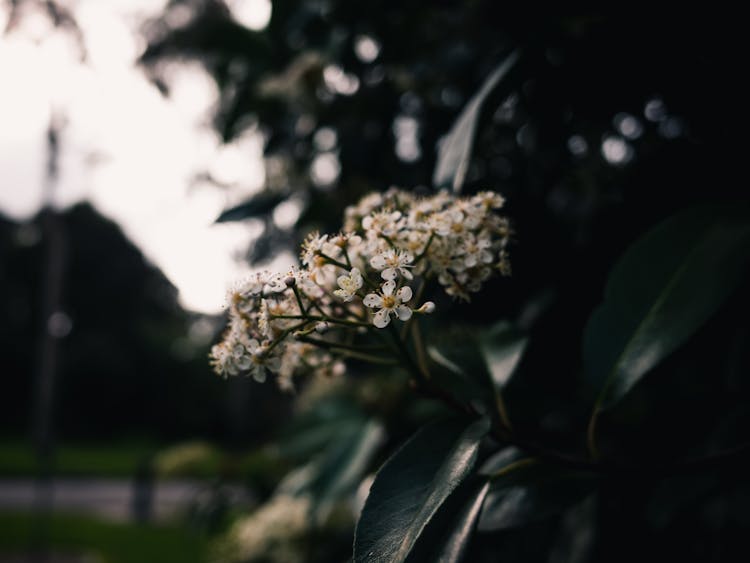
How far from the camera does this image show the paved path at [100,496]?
11.1m

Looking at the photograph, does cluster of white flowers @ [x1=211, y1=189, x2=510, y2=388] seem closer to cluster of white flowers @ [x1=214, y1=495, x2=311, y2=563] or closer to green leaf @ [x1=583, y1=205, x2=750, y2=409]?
green leaf @ [x1=583, y1=205, x2=750, y2=409]

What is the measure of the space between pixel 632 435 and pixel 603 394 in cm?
80

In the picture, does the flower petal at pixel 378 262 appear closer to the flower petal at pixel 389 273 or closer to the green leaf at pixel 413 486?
the flower petal at pixel 389 273

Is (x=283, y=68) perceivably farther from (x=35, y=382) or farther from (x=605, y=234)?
(x=35, y=382)

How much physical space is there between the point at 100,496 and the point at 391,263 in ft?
47.6

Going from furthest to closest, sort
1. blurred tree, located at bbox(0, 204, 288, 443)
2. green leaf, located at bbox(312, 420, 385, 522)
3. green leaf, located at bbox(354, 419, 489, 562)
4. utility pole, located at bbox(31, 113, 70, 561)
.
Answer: blurred tree, located at bbox(0, 204, 288, 443) → utility pole, located at bbox(31, 113, 70, 561) → green leaf, located at bbox(312, 420, 385, 522) → green leaf, located at bbox(354, 419, 489, 562)

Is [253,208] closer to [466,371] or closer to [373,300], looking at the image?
[466,371]

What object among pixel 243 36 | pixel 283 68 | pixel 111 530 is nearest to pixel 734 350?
pixel 283 68

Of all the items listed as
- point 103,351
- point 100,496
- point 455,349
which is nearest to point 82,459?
point 100,496

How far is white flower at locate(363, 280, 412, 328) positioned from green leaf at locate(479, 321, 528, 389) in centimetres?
34

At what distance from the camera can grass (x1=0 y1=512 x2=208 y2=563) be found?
23.6 feet

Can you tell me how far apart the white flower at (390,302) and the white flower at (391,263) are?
0.04 ft

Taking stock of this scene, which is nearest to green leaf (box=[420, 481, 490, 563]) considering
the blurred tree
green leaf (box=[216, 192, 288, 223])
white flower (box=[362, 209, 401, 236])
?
white flower (box=[362, 209, 401, 236])

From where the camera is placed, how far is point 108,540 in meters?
8.23
